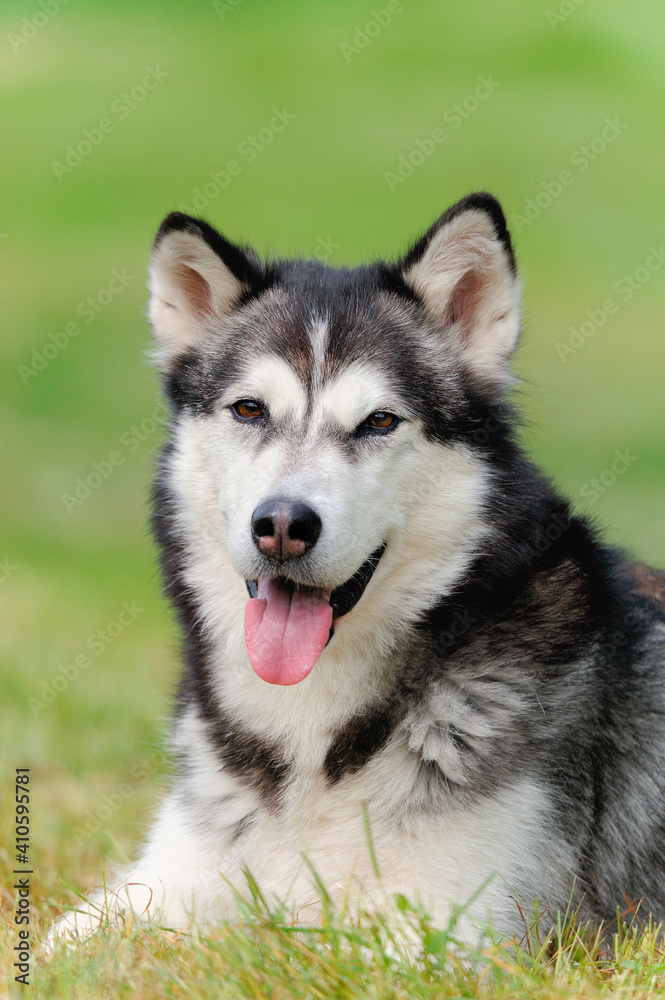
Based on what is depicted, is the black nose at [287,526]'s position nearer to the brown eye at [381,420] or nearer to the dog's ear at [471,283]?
the brown eye at [381,420]

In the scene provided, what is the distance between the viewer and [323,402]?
13.0 feet

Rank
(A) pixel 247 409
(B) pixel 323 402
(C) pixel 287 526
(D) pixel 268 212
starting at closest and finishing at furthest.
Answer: (C) pixel 287 526
(B) pixel 323 402
(A) pixel 247 409
(D) pixel 268 212

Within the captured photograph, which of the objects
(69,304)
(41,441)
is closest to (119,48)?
(69,304)

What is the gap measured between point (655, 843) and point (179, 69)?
2248 centimetres

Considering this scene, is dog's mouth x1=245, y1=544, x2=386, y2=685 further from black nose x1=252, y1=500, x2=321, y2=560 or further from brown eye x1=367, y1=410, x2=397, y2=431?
brown eye x1=367, y1=410, x2=397, y2=431

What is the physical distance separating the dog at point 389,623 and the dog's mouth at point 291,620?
1cm

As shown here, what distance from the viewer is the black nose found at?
3547mm

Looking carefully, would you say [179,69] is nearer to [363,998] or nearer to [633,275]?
[633,275]

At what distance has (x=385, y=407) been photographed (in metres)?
3.99

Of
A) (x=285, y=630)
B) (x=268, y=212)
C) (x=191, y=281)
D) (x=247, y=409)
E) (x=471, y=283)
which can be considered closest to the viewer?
(x=285, y=630)

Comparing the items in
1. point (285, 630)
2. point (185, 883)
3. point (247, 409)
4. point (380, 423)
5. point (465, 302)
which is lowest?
point (185, 883)

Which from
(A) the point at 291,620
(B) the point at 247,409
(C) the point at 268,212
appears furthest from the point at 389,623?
(C) the point at 268,212

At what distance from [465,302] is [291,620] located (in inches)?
59.6

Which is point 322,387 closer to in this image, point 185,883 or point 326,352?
point 326,352
